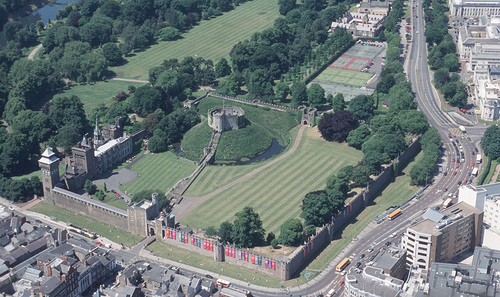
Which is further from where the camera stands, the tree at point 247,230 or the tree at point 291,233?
the tree at point 247,230

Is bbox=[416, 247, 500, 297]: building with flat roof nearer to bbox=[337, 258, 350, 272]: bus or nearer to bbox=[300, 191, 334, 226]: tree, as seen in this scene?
bbox=[337, 258, 350, 272]: bus

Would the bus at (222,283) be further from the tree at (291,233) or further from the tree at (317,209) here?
the tree at (317,209)

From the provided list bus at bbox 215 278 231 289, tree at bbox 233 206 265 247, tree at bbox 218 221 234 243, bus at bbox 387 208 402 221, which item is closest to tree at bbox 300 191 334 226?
tree at bbox 233 206 265 247

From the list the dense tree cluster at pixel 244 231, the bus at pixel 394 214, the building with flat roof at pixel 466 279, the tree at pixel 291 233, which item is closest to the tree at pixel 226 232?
the dense tree cluster at pixel 244 231

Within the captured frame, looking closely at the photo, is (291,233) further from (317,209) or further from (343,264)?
(343,264)

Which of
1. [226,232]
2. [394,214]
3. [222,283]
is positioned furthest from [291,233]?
[394,214]
